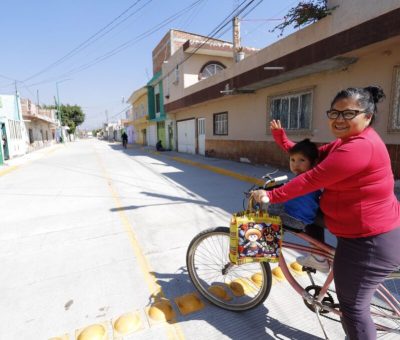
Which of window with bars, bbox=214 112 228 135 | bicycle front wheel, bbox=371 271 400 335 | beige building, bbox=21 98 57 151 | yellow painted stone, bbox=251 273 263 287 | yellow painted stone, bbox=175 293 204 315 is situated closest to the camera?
bicycle front wheel, bbox=371 271 400 335

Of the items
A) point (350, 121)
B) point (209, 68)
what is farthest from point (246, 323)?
point (209, 68)

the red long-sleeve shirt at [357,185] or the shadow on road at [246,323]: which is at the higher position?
the red long-sleeve shirt at [357,185]

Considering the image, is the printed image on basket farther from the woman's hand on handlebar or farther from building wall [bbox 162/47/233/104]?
building wall [bbox 162/47/233/104]

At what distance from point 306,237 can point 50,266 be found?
295cm

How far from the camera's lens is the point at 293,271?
9.38ft

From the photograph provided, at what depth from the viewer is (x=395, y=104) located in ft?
17.6

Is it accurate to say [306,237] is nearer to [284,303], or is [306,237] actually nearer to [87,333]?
[284,303]

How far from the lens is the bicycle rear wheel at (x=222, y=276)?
7.18ft

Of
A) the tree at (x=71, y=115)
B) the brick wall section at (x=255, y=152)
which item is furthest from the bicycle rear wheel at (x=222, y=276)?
the tree at (x=71, y=115)

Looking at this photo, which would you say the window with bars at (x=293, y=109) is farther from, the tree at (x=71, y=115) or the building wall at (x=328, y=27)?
the tree at (x=71, y=115)

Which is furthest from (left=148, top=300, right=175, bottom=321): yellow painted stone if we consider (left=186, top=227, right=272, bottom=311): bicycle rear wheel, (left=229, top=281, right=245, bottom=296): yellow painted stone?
(left=229, top=281, right=245, bottom=296): yellow painted stone

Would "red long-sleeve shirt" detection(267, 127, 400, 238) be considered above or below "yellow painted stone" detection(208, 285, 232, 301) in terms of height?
above

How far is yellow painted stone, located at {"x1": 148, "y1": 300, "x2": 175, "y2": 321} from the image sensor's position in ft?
7.26

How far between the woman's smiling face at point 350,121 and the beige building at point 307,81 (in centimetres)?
203
